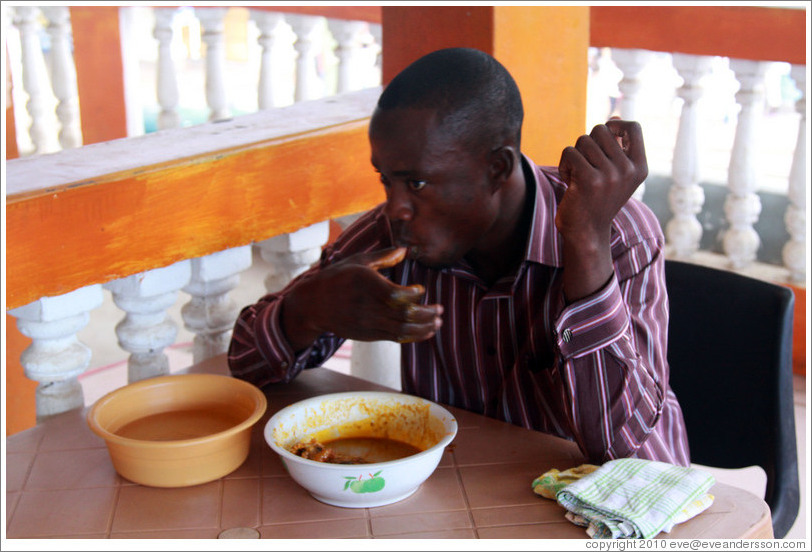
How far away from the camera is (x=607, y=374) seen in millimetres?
1463

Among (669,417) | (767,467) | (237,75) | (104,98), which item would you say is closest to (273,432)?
(669,417)

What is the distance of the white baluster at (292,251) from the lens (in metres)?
2.11

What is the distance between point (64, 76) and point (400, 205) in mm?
3314

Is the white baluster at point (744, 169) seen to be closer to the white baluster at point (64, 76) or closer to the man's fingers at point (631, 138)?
the man's fingers at point (631, 138)

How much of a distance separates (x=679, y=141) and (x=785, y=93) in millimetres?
1962

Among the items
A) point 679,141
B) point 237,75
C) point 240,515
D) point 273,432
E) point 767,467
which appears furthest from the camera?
point 237,75

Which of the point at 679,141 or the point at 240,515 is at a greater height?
the point at 679,141

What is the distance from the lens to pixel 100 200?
1672 mm

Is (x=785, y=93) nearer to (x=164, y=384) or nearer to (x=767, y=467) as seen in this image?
(x=767, y=467)

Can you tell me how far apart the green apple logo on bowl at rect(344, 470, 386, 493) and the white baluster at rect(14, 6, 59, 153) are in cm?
366

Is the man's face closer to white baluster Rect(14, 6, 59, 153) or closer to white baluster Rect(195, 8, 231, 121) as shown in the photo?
white baluster Rect(195, 8, 231, 121)

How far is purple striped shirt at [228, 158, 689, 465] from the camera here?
1449 mm

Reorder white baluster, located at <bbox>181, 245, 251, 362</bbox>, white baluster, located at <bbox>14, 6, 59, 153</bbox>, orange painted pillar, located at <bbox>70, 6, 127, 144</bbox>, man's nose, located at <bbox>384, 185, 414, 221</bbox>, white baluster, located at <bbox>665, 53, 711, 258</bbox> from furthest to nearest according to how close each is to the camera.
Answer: orange painted pillar, located at <bbox>70, 6, 127, 144</bbox>
white baluster, located at <bbox>14, 6, 59, 153</bbox>
white baluster, located at <bbox>665, 53, 711, 258</bbox>
white baluster, located at <bbox>181, 245, 251, 362</bbox>
man's nose, located at <bbox>384, 185, 414, 221</bbox>

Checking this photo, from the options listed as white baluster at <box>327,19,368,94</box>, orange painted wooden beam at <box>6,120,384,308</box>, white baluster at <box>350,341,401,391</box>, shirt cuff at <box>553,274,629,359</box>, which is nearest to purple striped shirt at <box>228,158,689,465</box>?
shirt cuff at <box>553,274,629,359</box>
